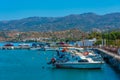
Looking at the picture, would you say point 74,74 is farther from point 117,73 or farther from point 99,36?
point 99,36

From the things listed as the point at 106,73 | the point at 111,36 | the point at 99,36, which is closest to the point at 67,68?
the point at 106,73

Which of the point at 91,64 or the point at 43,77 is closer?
the point at 43,77

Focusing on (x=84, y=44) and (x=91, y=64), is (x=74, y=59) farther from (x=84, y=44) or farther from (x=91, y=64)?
(x=84, y=44)

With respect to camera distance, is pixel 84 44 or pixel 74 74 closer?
pixel 74 74

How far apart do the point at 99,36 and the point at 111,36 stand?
842 inches

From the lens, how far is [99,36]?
181m

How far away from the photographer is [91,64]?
2516 inches

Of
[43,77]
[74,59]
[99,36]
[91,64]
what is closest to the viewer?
[43,77]

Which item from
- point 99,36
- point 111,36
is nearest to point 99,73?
point 111,36

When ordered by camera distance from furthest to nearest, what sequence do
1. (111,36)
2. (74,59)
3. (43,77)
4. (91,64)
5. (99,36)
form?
1. (99,36)
2. (111,36)
3. (74,59)
4. (91,64)
5. (43,77)

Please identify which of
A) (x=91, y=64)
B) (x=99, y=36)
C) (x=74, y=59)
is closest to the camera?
(x=91, y=64)

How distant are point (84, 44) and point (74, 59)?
94697mm

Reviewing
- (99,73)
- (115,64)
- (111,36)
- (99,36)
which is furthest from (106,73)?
(99,36)

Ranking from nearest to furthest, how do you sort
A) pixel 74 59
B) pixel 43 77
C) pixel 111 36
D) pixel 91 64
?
pixel 43 77, pixel 91 64, pixel 74 59, pixel 111 36
